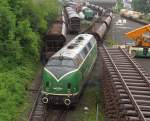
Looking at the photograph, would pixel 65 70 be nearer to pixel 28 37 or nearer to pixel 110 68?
pixel 110 68

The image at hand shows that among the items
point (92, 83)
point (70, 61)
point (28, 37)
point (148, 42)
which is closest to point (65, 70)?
point (70, 61)

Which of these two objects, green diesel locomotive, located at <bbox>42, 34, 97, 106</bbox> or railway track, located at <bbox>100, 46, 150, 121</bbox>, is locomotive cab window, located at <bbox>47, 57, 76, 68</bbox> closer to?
green diesel locomotive, located at <bbox>42, 34, 97, 106</bbox>

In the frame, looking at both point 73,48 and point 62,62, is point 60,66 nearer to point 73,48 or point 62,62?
point 62,62

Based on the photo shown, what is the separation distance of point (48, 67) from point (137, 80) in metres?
5.68

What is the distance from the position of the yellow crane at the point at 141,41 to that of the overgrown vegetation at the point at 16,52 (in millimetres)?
9316

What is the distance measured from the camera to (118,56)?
27906 millimetres

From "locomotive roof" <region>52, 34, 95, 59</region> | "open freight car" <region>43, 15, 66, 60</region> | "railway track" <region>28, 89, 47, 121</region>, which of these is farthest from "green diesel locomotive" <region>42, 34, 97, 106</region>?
"open freight car" <region>43, 15, 66, 60</region>

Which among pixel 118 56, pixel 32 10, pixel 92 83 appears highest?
pixel 32 10

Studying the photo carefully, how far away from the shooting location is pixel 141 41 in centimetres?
4106

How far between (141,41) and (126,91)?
2286 centimetres

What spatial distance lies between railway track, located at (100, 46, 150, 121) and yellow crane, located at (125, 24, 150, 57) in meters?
13.1

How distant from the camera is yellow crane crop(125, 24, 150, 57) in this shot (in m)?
40.2

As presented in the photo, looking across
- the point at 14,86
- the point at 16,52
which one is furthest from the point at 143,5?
the point at 14,86

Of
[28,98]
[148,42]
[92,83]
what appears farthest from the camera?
[148,42]
